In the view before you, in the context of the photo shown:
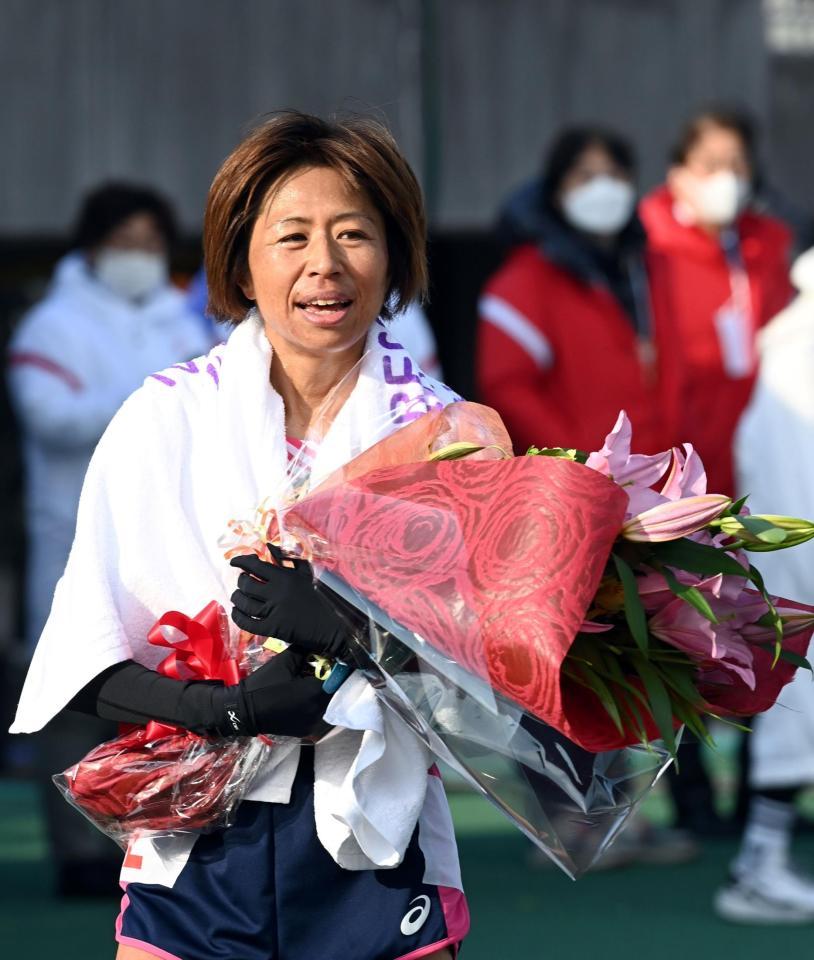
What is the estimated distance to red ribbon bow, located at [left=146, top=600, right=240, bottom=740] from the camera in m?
2.75

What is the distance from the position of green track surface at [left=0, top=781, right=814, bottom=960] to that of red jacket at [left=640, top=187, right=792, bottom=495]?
1.49 meters

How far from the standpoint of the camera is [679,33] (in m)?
9.95

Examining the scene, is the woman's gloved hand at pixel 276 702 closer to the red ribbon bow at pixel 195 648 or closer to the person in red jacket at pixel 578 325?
the red ribbon bow at pixel 195 648

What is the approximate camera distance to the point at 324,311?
2865 mm

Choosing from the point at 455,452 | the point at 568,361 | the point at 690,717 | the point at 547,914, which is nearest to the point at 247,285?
the point at 455,452

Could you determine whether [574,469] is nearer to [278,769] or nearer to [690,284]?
[278,769]

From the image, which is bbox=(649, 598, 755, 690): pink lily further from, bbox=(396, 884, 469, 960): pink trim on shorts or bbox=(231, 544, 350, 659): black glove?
bbox=(396, 884, 469, 960): pink trim on shorts

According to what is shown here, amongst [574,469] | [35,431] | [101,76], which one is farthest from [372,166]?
[101,76]

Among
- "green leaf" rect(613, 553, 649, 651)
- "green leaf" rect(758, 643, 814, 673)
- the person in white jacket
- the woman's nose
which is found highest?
the woman's nose

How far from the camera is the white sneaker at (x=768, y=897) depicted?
228 inches

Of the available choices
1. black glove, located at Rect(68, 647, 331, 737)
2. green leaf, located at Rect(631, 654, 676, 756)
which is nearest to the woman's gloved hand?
black glove, located at Rect(68, 647, 331, 737)

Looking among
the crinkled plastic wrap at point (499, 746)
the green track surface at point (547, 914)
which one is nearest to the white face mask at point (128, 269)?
the green track surface at point (547, 914)

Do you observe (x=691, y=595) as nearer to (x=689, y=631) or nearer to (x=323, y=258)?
(x=689, y=631)

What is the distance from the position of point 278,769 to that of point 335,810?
11 cm
